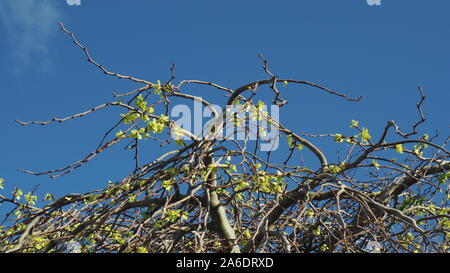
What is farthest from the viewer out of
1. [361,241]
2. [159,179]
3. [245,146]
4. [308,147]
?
[308,147]

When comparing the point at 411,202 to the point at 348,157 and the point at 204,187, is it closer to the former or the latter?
the point at 348,157

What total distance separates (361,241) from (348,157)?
0.81 meters

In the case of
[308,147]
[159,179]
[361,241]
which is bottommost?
[361,241]

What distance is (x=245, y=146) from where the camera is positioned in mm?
4574

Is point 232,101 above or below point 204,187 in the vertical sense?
above

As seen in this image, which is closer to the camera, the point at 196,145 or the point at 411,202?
the point at 196,145
